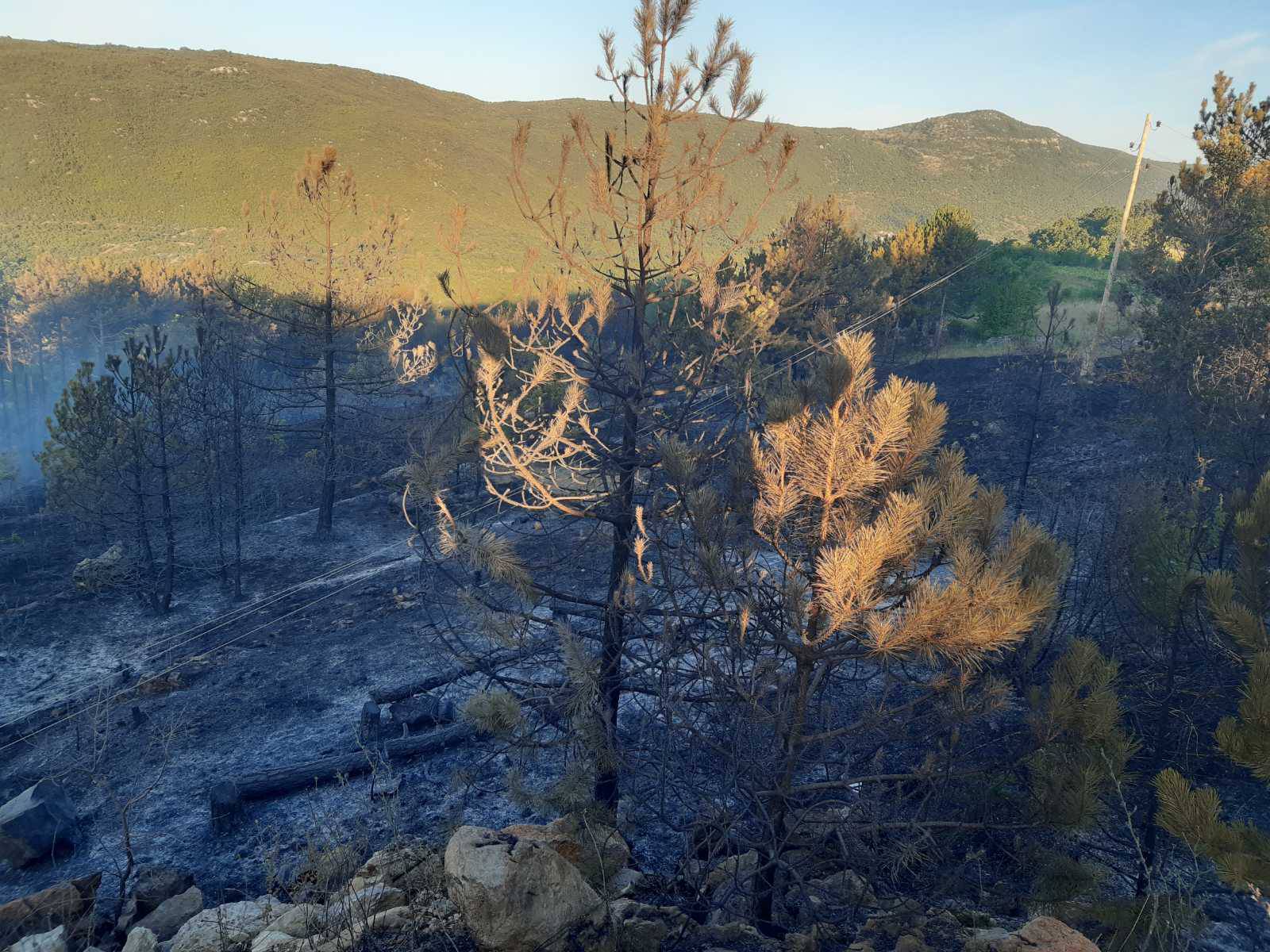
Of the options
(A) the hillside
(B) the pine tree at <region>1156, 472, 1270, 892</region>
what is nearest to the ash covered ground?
(B) the pine tree at <region>1156, 472, 1270, 892</region>

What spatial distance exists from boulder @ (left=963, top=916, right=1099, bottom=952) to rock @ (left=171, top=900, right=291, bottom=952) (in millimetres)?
4947

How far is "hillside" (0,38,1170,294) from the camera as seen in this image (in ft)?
253

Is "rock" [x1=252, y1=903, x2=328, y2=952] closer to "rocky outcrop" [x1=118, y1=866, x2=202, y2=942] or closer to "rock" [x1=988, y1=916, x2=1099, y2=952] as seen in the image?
"rocky outcrop" [x1=118, y1=866, x2=202, y2=942]

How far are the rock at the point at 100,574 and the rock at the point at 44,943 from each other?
11969 millimetres

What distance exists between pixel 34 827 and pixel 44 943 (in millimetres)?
3241

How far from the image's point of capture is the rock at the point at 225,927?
214 inches

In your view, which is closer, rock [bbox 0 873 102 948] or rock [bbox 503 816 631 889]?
rock [bbox 503 816 631 889]

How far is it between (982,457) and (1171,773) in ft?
71.6

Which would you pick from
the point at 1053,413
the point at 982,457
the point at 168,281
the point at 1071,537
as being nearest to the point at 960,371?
the point at 1053,413

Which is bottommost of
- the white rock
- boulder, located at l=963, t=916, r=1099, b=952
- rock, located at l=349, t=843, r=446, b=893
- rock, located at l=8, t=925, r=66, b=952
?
rock, located at l=8, t=925, r=66, b=952

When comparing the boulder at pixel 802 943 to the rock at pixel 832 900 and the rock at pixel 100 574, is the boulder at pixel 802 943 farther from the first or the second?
the rock at pixel 100 574

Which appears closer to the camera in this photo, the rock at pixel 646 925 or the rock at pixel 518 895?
the rock at pixel 518 895

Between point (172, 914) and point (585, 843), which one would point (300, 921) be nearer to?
point (585, 843)

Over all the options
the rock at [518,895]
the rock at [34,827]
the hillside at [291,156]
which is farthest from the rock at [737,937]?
the hillside at [291,156]
